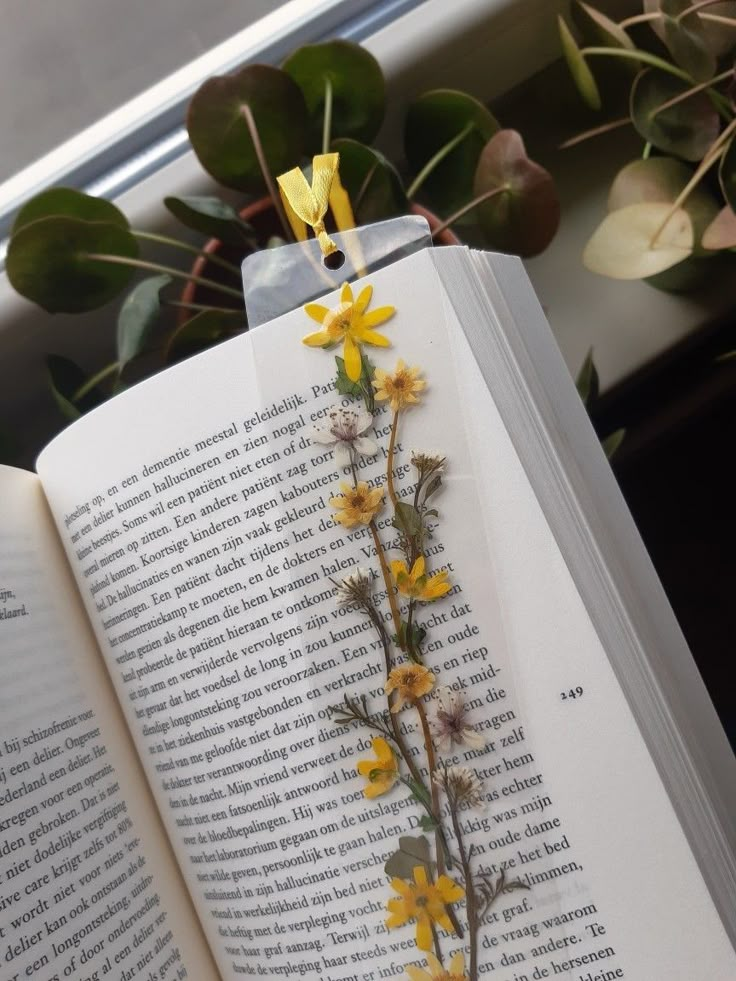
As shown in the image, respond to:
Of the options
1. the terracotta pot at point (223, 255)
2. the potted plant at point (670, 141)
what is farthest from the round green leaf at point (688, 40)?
the terracotta pot at point (223, 255)

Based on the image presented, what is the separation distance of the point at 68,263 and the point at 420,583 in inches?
9.3

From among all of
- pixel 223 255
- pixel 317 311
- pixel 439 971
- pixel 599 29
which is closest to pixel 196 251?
pixel 223 255

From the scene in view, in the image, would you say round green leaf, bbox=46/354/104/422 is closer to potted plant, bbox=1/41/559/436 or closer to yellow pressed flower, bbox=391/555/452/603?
potted plant, bbox=1/41/559/436

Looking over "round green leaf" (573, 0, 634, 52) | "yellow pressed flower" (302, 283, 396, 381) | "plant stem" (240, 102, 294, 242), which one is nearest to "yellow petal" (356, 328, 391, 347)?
"yellow pressed flower" (302, 283, 396, 381)

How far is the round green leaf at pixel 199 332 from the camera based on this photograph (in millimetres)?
424

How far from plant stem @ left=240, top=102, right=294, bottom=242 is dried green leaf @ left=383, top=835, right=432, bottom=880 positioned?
28cm

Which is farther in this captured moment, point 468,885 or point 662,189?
point 662,189

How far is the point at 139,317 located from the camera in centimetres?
43

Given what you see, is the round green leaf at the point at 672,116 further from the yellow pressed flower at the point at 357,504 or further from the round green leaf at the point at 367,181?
the yellow pressed flower at the point at 357,504

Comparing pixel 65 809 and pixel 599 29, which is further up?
pixel 599 29

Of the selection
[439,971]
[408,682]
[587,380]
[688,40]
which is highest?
[688,40]

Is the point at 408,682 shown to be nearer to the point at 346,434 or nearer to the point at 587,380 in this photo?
the point at 346,434

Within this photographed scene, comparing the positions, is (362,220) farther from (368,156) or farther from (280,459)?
(280,459)

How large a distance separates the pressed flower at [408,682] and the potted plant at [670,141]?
0.22 meters
